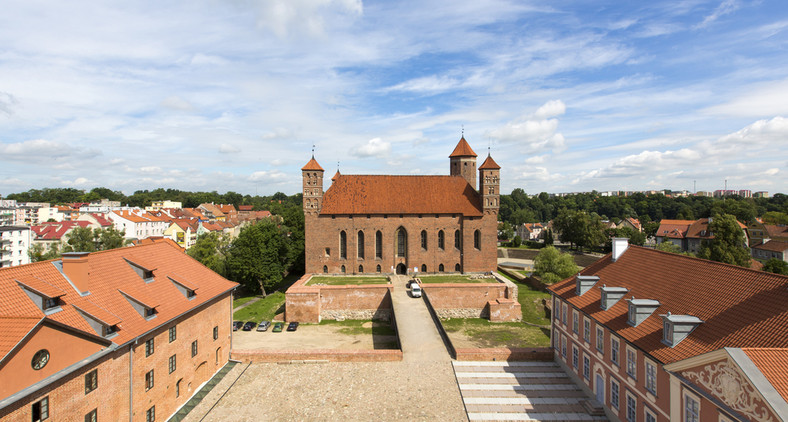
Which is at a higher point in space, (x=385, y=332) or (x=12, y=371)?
(x=12, y=371)

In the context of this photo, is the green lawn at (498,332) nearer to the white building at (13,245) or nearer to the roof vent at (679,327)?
Result: the roof vent at (679,327)

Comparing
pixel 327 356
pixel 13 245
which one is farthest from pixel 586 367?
pixel 13 245

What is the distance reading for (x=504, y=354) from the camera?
22875 mm

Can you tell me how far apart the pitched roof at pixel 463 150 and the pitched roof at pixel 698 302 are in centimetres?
2670

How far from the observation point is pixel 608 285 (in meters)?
20.5

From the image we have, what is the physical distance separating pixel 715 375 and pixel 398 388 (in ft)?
41.8

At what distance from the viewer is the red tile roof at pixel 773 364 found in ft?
31.4

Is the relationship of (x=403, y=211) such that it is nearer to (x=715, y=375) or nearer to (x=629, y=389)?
(x=629, y=389)

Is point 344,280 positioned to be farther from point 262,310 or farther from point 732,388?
point 732,388

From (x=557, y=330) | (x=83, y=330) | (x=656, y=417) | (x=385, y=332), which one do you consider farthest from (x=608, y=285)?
(x=83, y=330)

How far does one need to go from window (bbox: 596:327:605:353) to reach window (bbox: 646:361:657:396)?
129 inches

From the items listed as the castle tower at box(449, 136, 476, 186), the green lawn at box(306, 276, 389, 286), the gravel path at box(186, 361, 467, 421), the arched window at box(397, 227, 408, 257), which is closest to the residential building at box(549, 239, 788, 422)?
the gravel path at box(186, 361, 467, 421)

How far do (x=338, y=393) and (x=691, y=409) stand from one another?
14.0 meters

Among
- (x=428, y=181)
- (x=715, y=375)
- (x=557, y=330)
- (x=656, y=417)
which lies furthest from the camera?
(x=428, y=181)
